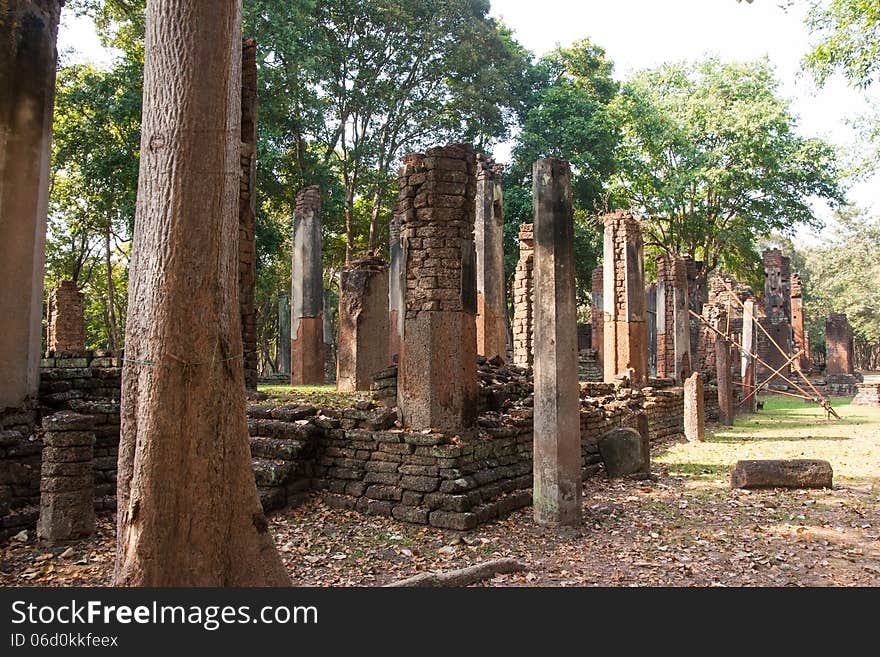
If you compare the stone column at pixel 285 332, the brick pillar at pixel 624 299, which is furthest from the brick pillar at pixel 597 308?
the stone column at pixel 285 332

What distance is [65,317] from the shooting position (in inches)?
683

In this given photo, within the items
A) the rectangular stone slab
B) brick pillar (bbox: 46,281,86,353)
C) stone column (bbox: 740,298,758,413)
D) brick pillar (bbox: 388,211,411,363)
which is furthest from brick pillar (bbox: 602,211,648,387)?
brick pillar (bbox: 46,281,86,353)

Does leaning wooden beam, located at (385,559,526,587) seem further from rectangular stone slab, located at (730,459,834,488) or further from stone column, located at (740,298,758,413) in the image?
stone column, located at (740,298,758,413)

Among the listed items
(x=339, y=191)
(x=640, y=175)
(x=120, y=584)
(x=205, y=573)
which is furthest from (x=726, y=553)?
(x=640, y=175)

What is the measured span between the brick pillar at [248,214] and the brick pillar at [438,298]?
310 cm

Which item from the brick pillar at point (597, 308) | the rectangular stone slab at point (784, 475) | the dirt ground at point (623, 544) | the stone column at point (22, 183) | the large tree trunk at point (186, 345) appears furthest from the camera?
the brick pillar at point (597, 308)

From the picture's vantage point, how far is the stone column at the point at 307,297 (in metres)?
17.2

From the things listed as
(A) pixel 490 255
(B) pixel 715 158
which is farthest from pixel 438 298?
(B) pixel 715 158

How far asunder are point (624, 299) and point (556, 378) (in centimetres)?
1010

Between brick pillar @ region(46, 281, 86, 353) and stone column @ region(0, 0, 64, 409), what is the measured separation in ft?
35.4

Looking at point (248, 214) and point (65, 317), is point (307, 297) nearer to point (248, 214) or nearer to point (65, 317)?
point (65, 317)

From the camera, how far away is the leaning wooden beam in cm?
494

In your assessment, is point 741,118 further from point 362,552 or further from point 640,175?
point 362,552

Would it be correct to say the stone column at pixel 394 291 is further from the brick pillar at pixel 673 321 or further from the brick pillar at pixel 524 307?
the brick pillar at pixel 673 321
